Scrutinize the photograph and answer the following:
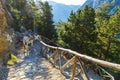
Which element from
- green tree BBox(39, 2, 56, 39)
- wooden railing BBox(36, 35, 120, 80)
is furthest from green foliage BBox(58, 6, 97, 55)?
wooden railing BBox(36, 35, 120, 80)

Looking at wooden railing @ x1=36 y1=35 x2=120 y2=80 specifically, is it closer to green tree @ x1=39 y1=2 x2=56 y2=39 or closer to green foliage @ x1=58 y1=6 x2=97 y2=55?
green foliage @ x1=58 y1=6 x2=97 y2=55

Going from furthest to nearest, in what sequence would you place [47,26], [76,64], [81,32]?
[47,26] → [81,32] → [76,64]

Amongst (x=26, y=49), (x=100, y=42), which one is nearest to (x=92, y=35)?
(x=100, y=42)

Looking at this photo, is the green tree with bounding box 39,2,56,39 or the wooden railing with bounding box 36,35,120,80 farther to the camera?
the green tree with bounding box 39,2,56,39

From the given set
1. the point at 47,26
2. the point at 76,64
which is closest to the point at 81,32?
the point at 47,26

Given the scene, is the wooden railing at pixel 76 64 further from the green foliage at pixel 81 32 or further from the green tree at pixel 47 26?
the green tree at pixel 47 26

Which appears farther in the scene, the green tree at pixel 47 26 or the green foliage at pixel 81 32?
the green tree at pixel 47 26

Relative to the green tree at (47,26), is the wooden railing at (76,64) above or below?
below

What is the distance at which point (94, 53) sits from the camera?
3544 cm

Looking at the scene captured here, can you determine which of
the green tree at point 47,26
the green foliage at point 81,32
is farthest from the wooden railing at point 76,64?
the green tree at point 47,26

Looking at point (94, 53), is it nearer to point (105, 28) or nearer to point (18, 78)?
point (105, 28)

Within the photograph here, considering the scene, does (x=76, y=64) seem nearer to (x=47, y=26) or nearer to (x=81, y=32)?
(x=81, y=32)

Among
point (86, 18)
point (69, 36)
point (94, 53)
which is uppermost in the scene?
point (86, 18)

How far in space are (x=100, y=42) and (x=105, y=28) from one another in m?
2.09
